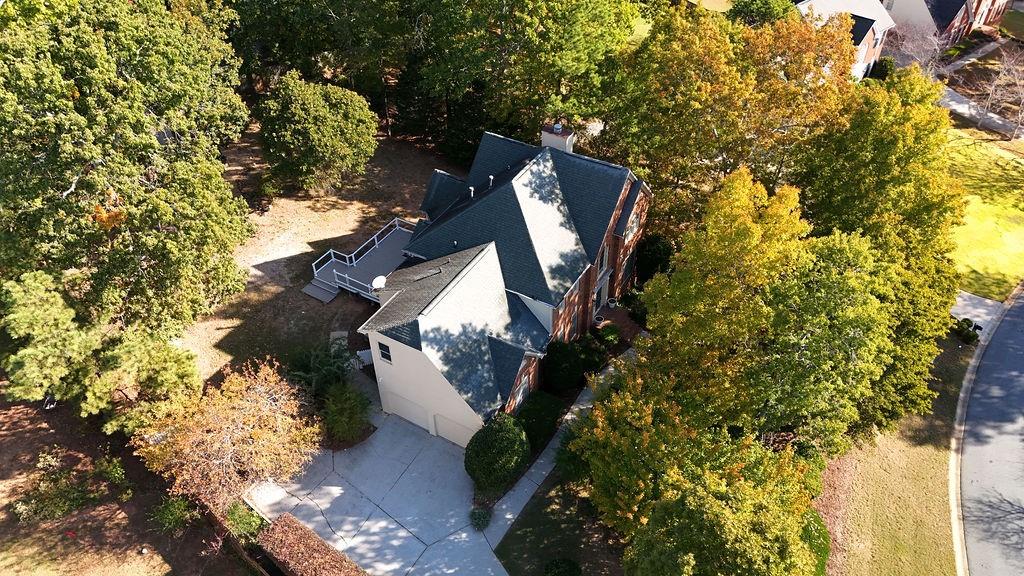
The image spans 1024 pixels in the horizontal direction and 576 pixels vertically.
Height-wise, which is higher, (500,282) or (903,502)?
(500,282)

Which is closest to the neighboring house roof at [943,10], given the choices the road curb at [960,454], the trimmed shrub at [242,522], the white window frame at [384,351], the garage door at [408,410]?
the road curb at [960,454]

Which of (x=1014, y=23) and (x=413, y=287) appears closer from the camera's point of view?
(x=413, y=287)

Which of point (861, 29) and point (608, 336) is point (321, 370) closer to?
point (608, 336)

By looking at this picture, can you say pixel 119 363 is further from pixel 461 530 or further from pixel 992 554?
pixel 992 554

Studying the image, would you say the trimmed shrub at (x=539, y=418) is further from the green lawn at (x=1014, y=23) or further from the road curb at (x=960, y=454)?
the green lawn at (x=1014, y=23)

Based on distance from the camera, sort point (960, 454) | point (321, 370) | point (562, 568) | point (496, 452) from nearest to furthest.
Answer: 1. point (562, 568)
2. point (496, 452)
3. point (321, 370)
4. point (960, 454)

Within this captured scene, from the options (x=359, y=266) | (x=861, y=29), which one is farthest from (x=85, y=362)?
(x=861, y=29)

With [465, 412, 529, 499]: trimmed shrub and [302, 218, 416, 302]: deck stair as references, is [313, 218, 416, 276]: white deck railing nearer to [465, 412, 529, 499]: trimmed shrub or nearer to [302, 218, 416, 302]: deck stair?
[302, 218, 416, 302]: deck stair

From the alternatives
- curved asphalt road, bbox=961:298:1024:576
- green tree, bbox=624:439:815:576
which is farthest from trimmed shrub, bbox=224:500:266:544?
curved asphalt road, bbox=961:298:1024:576
